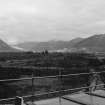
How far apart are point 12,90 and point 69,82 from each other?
10616 millimetres

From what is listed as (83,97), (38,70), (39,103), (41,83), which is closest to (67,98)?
(83,97)

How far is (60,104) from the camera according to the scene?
6.54 metres

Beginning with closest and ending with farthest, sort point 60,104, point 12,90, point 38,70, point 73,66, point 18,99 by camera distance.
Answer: point 18,99, point 60,104, point 12,90, point 38,70, point 73,66

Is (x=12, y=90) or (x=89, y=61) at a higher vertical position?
(x=89, y=61)

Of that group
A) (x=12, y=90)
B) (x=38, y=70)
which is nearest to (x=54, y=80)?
(x=12, y=90)

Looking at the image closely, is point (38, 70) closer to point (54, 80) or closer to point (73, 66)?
point (73, 66)

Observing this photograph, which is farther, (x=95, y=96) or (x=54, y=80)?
(x=54, y=80)

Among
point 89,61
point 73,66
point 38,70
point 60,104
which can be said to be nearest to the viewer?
point 60,104

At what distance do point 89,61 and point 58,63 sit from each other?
31.6 feet

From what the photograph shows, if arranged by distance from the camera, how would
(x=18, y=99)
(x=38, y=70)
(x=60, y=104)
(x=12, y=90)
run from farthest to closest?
(x=38, y=70), (x=12, y=90), (x=60, y=104), (x=18, y=99)

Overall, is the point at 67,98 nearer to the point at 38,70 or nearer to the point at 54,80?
the point at 54,80

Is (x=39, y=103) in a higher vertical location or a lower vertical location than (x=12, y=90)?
higher

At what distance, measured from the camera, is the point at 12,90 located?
133 ft

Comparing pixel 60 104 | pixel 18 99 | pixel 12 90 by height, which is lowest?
pixel 12 90
